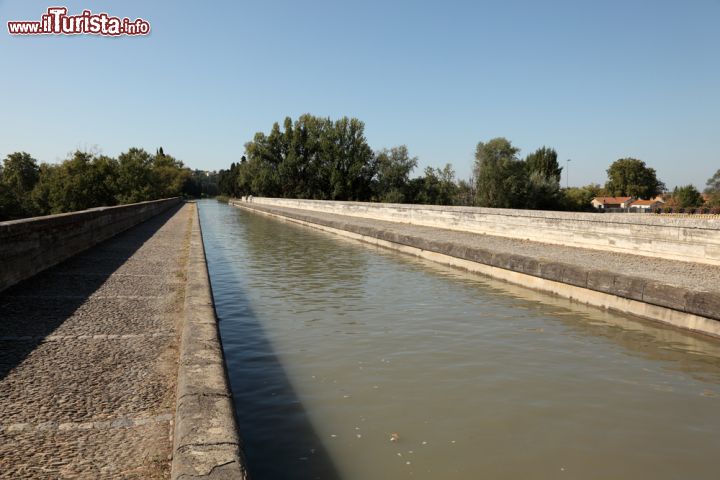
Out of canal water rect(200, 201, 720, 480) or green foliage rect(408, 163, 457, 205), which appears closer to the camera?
canal water rect(200, 201, 720, 480)

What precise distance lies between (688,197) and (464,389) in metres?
113

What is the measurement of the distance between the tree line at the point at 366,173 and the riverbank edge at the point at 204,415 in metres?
60.6

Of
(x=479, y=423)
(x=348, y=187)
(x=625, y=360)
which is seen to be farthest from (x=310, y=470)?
(x=348, y=187)

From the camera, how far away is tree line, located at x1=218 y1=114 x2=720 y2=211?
6431 centimetres

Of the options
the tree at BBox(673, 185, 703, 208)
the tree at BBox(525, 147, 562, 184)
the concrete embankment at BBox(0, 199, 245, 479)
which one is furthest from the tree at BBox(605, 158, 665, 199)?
the concrete embankment at BBox(0, 199, 245, 479)

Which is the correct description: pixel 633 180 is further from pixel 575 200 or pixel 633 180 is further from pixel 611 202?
pixel 575 200

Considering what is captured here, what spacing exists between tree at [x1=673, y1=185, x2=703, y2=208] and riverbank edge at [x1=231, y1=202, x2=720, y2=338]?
10171cm

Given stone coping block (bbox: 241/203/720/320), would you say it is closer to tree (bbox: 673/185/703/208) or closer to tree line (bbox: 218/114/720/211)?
tree line (bbox: 218/114/720/211)

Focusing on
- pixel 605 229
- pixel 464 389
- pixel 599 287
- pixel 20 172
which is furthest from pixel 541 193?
pixel 20 172

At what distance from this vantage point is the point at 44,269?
9031 mm

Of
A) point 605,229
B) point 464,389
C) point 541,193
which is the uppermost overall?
point 541,193

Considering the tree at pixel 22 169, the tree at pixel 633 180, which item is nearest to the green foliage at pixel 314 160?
the tree at pixel 22 169

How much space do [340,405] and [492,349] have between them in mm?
2387

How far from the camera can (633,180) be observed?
117875mm
